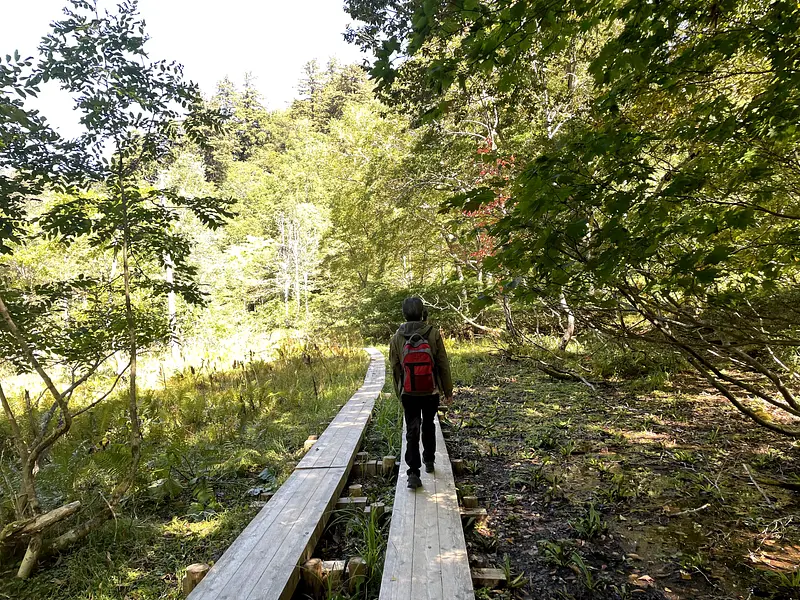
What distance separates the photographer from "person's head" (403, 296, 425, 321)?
4.23 m

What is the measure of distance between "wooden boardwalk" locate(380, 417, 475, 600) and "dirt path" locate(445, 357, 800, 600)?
0.27 m

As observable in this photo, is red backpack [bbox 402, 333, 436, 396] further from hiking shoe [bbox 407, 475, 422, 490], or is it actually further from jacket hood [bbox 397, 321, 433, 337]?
hiking shoe [bbox 407, 475, 422, 490]

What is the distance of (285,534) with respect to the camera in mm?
3119

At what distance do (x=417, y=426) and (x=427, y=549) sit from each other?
130 cm

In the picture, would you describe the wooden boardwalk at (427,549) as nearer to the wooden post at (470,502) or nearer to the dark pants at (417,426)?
the wooden post at (470,502)

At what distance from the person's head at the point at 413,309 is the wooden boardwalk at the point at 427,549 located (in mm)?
1589

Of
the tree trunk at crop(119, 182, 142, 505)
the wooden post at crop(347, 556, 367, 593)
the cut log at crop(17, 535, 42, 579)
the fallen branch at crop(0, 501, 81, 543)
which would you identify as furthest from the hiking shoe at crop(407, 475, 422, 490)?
the cut log at crop(17, 535, 42, 579)

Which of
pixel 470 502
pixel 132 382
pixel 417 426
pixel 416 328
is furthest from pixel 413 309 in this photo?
pixel 132 382

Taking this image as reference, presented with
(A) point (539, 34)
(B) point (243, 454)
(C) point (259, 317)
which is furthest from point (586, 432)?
(C) point (259, 317)

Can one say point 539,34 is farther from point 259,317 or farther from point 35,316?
point 259,317

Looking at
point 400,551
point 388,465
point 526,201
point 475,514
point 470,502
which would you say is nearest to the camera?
point 526,201

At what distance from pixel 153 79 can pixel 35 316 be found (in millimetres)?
2387

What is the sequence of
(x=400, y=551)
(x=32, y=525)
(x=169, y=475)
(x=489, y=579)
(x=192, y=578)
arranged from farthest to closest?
(x=169, y=475) < (x=32, y=525) < (x=400, y=551) < (x=489, y=579) < (x=192, y=578)

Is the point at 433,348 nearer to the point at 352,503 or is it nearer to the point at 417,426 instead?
the point at 417,426
